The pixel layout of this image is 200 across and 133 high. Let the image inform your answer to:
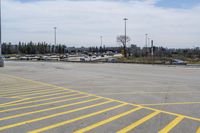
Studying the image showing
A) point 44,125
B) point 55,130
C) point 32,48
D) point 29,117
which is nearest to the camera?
point 55,130

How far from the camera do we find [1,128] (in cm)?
746

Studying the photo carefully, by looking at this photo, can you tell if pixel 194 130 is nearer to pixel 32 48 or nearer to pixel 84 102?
pixel 84 102

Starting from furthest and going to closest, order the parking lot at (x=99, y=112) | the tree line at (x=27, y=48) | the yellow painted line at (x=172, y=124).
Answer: the tree line at (x=27, y=48) → the parking lot at (x=99, y=112) → the yellow painted line at (x=172, y=124)

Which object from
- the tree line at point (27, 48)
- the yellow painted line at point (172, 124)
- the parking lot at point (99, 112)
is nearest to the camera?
the yellow painted line at point (172, 124)

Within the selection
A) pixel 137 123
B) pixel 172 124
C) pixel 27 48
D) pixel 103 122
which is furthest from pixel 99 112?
pixel 27 48

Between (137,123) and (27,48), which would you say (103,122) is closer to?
(137,123)

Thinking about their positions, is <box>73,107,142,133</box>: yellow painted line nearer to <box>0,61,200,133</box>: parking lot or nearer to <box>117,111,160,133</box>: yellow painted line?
<box>0,61,200,133</box>: parking lot

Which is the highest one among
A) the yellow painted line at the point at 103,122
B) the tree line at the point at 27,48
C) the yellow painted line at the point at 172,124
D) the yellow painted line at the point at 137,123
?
the tree line at the point at 27,48

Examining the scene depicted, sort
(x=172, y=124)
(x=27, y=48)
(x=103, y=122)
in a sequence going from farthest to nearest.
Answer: (x=27, y=48)
(x=103, y=122)
(x=172, y=124)

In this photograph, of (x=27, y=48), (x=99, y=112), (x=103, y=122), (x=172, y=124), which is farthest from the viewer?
(x=27, y=48)

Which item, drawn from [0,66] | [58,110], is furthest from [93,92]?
[0,66]

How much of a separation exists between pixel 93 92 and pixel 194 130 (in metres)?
7.16

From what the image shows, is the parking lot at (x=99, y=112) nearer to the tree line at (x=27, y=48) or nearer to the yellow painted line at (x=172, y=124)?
the yellow painted line at (x=172, y=124)

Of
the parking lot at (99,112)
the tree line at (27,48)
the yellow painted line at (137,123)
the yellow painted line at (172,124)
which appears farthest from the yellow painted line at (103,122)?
the tree line at (27,48)
